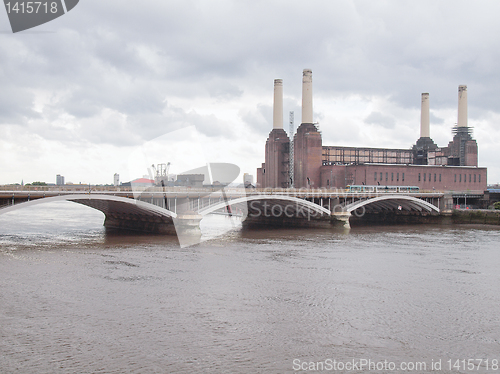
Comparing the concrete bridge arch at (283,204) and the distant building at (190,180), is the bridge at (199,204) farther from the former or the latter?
the distant building at (190,180)

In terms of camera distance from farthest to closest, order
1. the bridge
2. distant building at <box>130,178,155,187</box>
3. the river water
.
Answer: distant building at <box>130,178,155,187</box> < the bridge < the river water

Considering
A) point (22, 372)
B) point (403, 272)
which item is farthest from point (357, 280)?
point (22, 372)

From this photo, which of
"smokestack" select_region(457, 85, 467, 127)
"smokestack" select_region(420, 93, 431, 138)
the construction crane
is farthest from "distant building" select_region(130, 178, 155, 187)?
"smokestack" select_region(457, 85, 467, 127)

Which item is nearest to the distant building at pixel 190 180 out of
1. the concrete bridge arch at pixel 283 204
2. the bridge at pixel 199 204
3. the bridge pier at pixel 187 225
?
the bridge at pixel 199 204

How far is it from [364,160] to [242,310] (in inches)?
3074

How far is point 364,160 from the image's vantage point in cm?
9400

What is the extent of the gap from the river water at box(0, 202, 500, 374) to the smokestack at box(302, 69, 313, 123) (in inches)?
1783

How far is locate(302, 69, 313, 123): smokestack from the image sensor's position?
76.9 metres

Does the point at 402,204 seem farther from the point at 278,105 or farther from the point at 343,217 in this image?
the point at 278,105

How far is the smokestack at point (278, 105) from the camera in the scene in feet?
269

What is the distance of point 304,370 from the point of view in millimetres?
14289

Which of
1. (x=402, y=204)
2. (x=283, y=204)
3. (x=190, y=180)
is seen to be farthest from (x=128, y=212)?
(x=402, y=204)

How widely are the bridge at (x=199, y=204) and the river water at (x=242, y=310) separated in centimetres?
440

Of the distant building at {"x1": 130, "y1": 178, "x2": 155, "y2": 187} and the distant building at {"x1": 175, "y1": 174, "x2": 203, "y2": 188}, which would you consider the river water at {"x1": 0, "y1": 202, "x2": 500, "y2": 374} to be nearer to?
the distant building at {"x1": 130, "y1": 178, "x2": 155, "y2": 187}
